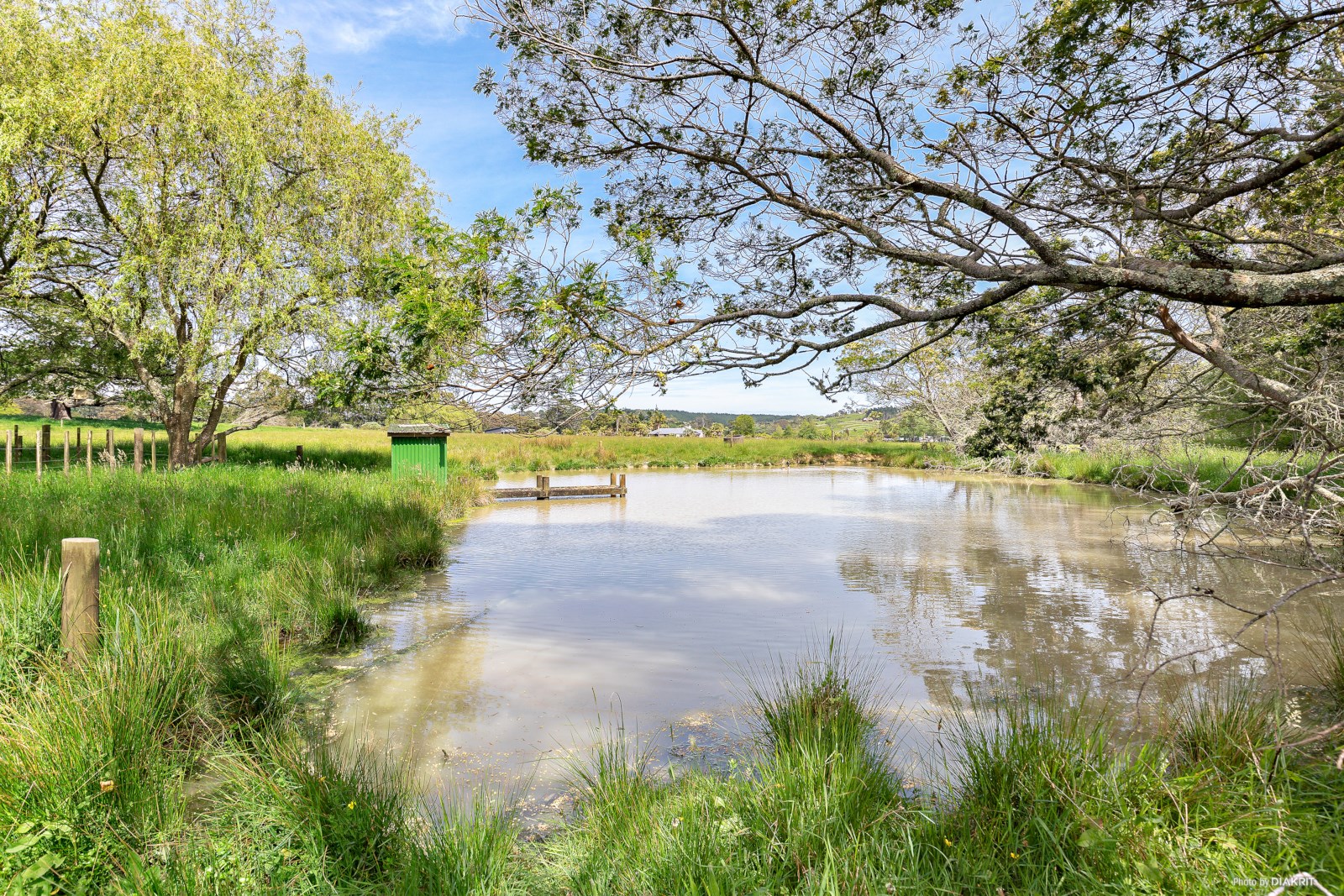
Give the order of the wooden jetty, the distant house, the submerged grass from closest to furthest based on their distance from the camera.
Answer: the wooden jetty
the submerged grass
the distant house

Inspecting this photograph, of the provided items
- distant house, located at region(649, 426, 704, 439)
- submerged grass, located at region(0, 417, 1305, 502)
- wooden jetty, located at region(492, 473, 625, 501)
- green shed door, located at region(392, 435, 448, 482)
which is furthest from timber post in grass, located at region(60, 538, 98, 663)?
distant house, located at region(649, 426, 704, 439)

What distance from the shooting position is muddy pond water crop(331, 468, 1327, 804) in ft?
15.1

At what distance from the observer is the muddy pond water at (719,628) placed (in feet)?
15.1

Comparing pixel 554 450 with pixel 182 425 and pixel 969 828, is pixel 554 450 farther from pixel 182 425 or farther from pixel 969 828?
pixel 969 828

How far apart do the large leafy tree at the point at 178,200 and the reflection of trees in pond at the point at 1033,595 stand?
14.5 metres

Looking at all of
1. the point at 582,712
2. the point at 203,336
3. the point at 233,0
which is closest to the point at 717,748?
the point at 582,712

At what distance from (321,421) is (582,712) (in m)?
19.5

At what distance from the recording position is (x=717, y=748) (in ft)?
13.9

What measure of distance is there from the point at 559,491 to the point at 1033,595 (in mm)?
13851

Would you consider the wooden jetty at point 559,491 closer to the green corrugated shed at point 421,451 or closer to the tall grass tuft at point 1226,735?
the green corrugated shed at point 421,451

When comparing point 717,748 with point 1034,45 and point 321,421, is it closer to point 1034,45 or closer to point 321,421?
point 1034,45

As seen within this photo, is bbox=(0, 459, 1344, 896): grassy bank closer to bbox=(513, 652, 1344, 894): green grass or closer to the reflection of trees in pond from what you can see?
bbox=(513, 652, 1344, 894): green grass

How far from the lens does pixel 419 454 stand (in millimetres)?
17641

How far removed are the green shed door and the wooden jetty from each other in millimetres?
2262
